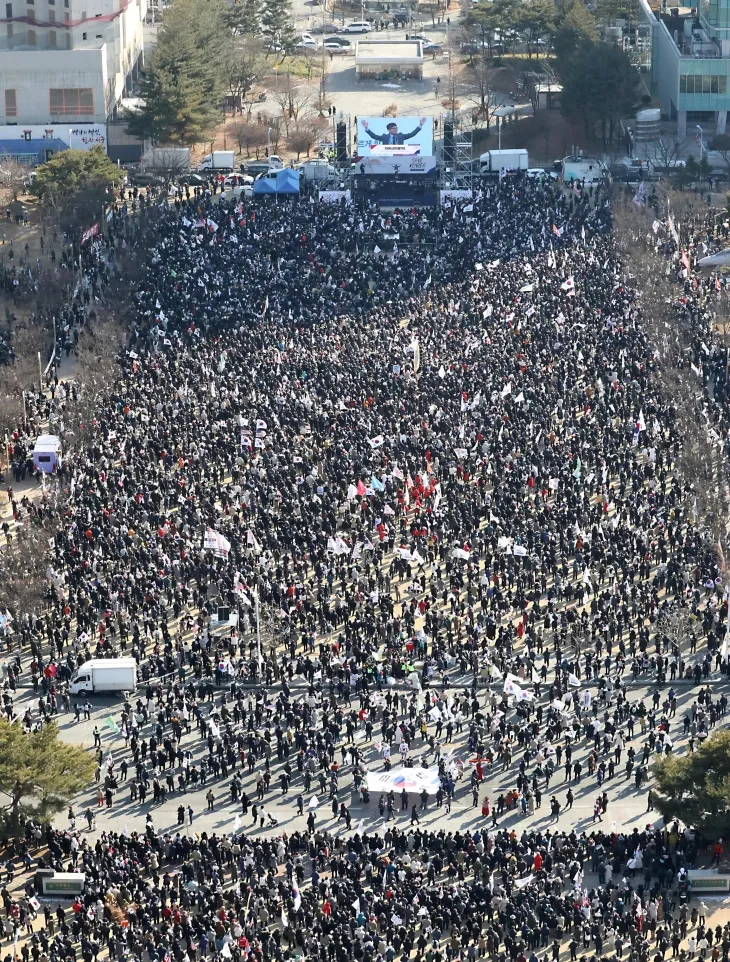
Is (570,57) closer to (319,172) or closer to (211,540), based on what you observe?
(319,172)

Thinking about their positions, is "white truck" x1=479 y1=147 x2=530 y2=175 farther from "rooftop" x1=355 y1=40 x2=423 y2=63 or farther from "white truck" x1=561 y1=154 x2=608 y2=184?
"rooftop" x1=355 y1=40 x2=423 y2=63

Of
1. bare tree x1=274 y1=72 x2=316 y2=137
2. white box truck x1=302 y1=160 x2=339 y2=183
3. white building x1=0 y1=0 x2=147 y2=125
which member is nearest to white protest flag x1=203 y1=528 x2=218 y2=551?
white box truck x1=302 y1=160 x2=339 y2=183

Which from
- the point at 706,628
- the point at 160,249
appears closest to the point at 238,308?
the point at 160,249

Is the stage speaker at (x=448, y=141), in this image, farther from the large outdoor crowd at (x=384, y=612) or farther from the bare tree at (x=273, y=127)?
the large outdoor crowd at (x=384, y=612)

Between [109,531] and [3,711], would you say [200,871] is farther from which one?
[109,531]

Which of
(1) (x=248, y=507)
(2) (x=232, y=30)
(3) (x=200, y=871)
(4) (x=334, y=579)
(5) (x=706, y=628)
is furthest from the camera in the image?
(2) (x=232, y=30)

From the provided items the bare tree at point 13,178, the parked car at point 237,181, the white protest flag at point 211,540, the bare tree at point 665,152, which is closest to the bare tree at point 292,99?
the parked car at point 237,181
